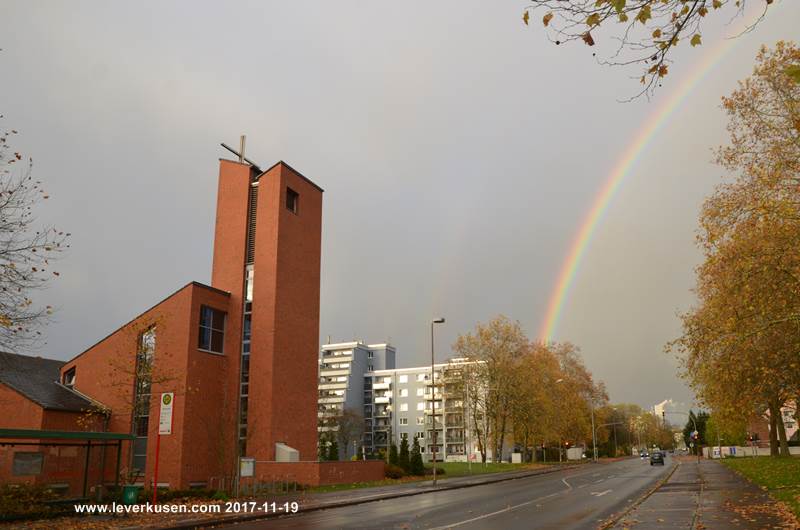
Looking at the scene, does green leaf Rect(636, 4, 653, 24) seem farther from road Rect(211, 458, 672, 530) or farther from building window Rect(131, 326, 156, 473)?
building window Rect(131, 326, 156, 473)

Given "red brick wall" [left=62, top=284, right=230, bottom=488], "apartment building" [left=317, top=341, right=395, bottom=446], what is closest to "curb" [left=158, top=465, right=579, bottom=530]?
"red brick wall" [left=62, top=284, right=230, bottom=488]

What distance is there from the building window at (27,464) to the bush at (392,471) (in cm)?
2453

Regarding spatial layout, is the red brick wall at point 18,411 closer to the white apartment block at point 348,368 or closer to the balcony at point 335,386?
the white apartment block at point 348,368

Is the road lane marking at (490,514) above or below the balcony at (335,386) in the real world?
below

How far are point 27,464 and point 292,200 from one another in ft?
78.7

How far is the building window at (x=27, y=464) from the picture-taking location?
21266 millimetres

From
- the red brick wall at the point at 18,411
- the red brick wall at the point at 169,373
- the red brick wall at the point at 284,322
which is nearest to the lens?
the red brick wall at the point at 18,411

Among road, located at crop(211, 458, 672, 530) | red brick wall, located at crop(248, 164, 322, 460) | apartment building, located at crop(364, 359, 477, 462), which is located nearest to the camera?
road, located at crop(211, 458, 672, 530)

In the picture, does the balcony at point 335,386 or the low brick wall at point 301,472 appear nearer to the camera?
the low brick wall at point 301,472

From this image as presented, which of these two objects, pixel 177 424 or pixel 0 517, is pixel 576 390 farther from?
pixel 0 517

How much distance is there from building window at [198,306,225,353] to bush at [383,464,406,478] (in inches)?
569

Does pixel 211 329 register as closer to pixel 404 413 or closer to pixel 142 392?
pixel 142 392

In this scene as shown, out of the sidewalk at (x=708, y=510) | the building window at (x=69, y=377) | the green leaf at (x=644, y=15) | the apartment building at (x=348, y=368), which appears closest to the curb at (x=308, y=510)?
the sidewalk at (x=708, y=510)

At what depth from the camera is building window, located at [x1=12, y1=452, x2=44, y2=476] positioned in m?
21.3
